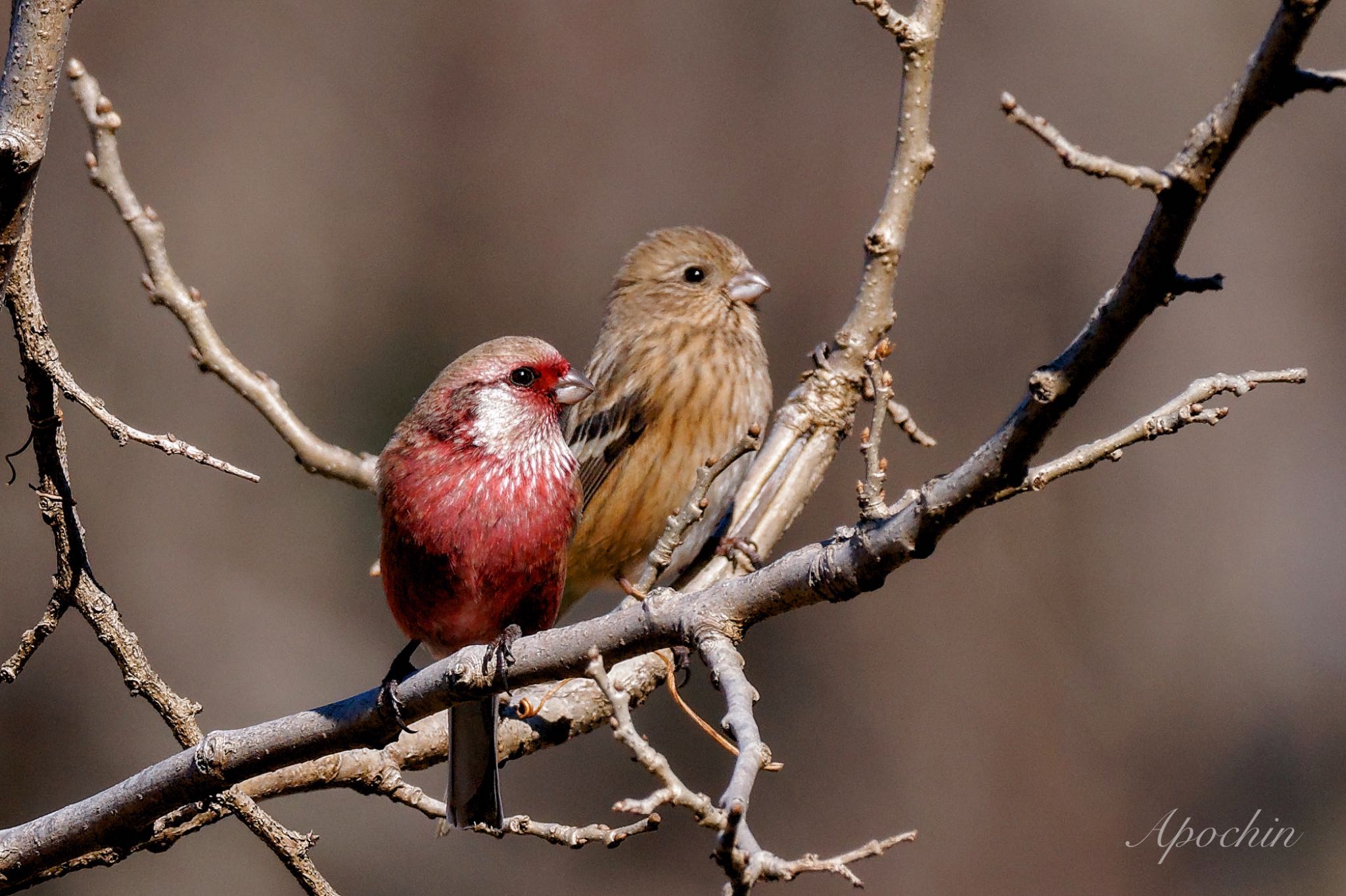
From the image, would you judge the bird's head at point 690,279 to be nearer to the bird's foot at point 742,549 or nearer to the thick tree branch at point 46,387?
the bird's foot at point 742,549

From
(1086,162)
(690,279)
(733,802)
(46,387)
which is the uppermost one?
(690,279)

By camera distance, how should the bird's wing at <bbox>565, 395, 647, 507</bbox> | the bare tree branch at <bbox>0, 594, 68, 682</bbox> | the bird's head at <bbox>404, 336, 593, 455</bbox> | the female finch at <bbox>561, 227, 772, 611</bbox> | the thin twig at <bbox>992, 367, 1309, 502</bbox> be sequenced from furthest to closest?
the bird's wing at <bbox>565, 395, 647, 507</bbox>, the female finch at <bbox>561, 227, 772, 611</bbox>, the bird's head at <bbox>404, 336, 593, 455</bbox>, the bare tree branch at <bbox>0, 594, 68, 682</bbox>, the thin twig at <bbox>992, 367, 1309, 502</bbox>

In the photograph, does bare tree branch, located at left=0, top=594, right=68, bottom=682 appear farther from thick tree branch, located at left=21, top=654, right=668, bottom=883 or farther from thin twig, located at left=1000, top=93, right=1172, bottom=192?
thin twig, located at left=1000, top=93, right=1172, bottom=192

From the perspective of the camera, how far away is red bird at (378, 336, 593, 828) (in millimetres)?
3885

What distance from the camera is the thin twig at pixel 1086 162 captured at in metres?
1.86

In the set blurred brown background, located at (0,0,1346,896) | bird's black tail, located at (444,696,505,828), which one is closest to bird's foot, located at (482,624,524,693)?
bird's black tail, located at (444,696,505,828)

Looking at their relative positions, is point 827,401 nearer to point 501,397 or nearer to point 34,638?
point 501,397

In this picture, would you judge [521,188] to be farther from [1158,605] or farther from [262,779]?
[262,779]

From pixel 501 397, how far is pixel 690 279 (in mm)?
2071

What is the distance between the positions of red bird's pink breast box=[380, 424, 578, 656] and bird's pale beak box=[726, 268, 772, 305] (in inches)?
86.2

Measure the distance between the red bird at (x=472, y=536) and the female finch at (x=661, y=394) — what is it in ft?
3.70

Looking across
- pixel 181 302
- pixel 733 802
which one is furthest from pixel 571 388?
pixel 733 802

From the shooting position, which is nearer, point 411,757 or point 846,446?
point 411,757

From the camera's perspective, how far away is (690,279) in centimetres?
622
